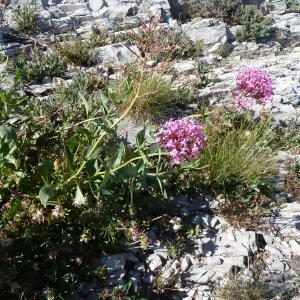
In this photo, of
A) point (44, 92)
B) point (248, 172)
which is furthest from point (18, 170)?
point (44, 92)

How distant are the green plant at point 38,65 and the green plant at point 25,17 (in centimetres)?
124

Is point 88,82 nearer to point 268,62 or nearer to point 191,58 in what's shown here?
point 191,58

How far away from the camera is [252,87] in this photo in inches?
150

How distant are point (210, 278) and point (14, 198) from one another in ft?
6.40

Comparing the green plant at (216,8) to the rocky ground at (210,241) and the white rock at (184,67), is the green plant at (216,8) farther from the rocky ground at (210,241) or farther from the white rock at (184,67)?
the white rock at (184,67)

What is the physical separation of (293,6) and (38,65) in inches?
324

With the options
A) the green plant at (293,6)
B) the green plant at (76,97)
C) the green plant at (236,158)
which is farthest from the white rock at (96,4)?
the green plant at (236,158)

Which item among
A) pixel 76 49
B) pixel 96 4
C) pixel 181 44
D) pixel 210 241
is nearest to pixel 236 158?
pixel 210 241

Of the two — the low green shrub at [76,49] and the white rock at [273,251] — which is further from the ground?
the low green shrub at [76,49]

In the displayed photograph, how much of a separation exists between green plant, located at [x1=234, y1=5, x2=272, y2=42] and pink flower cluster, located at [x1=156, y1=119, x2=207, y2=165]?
6.96 meters

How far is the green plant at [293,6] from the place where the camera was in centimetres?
1147

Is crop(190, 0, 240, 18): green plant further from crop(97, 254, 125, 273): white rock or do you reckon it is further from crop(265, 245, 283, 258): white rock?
crop(97, 254, 125, 273): white rock

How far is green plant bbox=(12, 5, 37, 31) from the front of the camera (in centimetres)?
821

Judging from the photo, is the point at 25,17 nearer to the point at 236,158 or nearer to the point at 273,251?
the point at 236,158
